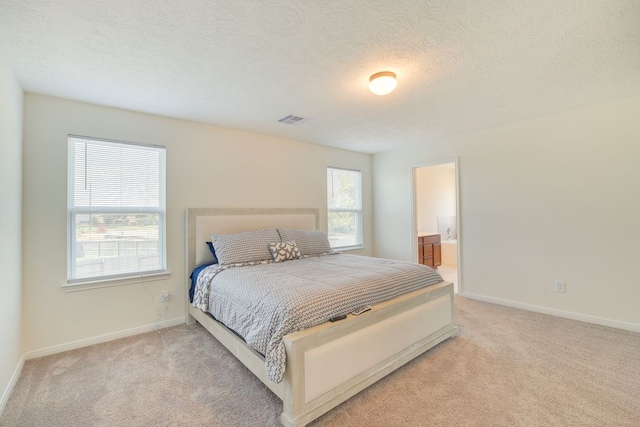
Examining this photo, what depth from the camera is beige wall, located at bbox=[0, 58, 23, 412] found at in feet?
6.19

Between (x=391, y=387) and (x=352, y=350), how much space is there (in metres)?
0.43

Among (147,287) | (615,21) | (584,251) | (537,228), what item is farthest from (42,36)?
(584,251)

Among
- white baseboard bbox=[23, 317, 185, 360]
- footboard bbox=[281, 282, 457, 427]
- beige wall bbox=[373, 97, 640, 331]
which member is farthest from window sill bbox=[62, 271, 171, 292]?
beige wall bbox=[373, 97, 640, 331]

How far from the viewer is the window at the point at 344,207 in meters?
4.85

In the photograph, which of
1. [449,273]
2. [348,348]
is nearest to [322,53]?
[348,348]

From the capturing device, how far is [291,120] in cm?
336

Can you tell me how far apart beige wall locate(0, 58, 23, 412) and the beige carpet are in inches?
9.3

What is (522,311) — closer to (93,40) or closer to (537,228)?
(537,228)

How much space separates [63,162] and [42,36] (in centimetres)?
128

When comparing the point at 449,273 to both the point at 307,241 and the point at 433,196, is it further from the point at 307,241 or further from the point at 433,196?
the point at 307,241

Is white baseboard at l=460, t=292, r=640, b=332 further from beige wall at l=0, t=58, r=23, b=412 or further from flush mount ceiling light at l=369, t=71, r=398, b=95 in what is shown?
beige wall at l=0, t=58, r=23, b=412

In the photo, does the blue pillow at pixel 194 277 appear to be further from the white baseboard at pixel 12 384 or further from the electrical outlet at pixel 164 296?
the white baseboard at pixel 12 384

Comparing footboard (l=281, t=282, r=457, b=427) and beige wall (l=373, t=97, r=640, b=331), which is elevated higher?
beige wall (l=373, t=97, r=640, b=331)

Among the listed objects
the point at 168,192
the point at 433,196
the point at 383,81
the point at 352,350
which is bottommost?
the point at 352,350
